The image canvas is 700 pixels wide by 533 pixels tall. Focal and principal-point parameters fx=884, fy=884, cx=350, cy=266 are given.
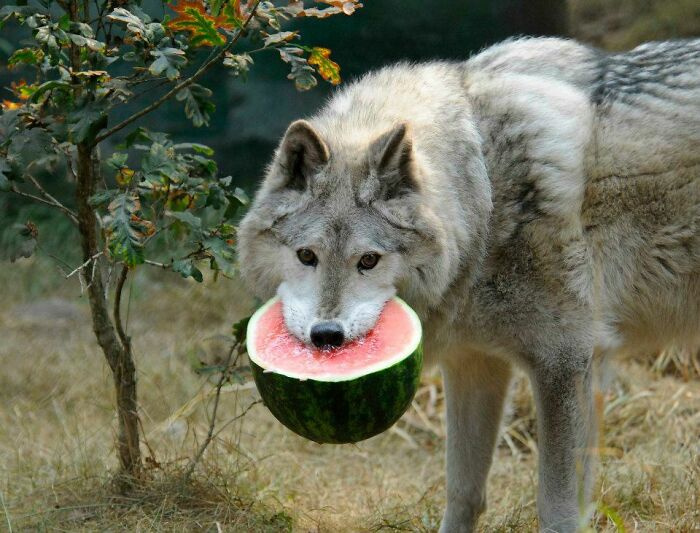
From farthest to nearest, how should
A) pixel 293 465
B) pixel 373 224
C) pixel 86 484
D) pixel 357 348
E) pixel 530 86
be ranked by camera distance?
1. pixel 293 465
2. pixel 86 484
3. pixel 530 86
4. pixel 373 224
5. pixel 357 348

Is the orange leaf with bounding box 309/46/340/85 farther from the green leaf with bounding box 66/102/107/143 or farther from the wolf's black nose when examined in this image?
the wolf's black nose

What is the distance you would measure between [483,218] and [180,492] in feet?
6.23

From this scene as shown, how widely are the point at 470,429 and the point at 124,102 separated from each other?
2269 mm

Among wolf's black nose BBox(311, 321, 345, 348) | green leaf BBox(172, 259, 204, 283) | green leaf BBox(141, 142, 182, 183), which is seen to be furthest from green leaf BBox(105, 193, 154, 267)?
wolf's black nose BBox(311, 321, 345, 348)

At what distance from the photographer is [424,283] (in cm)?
348

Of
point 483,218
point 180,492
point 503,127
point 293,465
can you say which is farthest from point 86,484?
point 503,127

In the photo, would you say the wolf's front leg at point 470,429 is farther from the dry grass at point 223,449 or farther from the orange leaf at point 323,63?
the orange leaf at point 323,63

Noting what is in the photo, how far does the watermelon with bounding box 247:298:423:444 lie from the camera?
9.93ft

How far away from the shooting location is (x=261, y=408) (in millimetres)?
6332

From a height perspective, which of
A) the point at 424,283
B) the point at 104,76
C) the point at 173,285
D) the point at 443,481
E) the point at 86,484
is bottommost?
the point at 173,285

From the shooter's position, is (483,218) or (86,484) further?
(86,484)

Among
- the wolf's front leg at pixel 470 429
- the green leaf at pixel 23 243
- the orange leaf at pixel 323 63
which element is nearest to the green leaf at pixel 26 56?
the green leaf at pixel 23 243

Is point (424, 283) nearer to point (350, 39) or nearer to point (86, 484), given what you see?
point (86, 484)

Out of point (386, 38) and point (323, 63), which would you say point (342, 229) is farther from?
point (386, 38)
